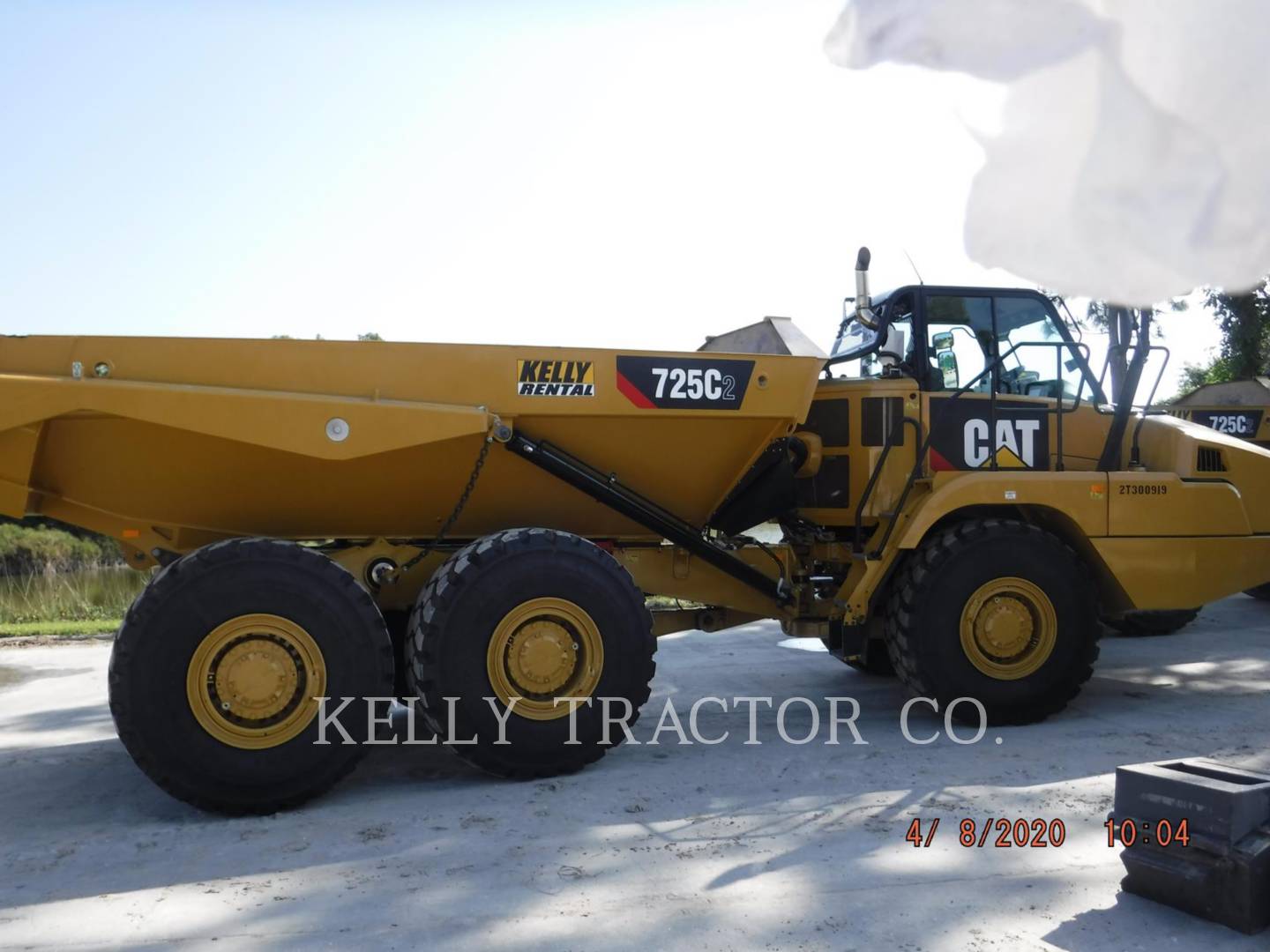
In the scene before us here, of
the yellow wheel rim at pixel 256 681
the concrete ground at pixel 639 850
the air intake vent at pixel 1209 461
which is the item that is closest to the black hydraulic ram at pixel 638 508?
the concrete ground at pixel 639 850

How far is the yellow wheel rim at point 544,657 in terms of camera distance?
17.3 ft

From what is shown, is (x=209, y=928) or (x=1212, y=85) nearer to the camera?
(x=209, y=928)

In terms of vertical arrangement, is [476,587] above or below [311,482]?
below

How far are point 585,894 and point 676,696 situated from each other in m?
3.48

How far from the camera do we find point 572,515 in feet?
20.4

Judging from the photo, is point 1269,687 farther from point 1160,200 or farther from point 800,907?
point 800,907

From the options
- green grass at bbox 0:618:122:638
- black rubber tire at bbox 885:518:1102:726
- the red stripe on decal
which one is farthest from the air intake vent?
green grass at bbox 0:618:122:638

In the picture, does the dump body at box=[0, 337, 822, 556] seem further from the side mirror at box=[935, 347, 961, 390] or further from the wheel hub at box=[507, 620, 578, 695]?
the side mirror at box=[935, 347, 961, 390]

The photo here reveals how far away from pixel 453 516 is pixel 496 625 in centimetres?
85

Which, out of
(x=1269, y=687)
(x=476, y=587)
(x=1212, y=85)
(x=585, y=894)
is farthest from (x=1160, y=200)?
(x=585, y=894)

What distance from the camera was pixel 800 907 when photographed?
3.66 metres

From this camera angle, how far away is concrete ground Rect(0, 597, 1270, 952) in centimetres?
352

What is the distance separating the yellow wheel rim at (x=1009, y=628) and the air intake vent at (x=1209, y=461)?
145 cm

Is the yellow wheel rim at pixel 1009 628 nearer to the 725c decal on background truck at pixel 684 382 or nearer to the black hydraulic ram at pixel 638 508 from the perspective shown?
the black hydraulic ram at pixel 638 508
